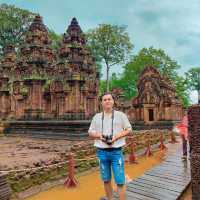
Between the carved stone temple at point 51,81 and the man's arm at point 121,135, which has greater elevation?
the carved stone temple at point 51,81

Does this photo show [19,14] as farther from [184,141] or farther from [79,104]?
[184,141]

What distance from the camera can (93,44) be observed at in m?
48.1

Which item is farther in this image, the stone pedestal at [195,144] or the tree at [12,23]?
the tree at [12,23]

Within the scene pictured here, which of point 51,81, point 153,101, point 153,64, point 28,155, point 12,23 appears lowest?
point 28,155

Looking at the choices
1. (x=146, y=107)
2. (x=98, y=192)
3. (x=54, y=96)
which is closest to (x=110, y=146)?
(x=98, y=192)

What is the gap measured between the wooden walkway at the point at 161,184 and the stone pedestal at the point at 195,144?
1.38 metres

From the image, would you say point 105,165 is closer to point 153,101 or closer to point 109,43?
point 153,101

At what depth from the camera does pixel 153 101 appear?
3045 cm

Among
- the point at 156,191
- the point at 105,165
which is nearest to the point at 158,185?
the point at 156,191

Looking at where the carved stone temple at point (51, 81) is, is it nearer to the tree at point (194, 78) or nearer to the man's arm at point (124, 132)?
the man's arm at point (124, 132)

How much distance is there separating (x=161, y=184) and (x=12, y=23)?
41.0 meters

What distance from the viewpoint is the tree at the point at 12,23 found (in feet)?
137

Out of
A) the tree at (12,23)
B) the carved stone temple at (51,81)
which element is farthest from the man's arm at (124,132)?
the tree at (12,23)

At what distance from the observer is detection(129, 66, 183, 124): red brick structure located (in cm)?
3042
